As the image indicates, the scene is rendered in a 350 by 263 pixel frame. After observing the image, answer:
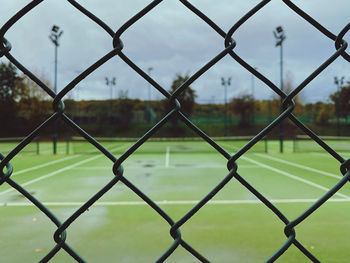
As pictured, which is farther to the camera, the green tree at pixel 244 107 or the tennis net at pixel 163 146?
the green tree at pixel 244 107

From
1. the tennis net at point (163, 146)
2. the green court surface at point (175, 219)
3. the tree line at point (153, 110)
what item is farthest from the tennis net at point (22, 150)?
the green court surface at point (175, 219)

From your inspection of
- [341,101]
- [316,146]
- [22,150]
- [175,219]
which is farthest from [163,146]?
[341,101]

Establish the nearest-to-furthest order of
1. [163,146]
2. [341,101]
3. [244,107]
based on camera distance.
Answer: [163,146]
[341,101]
[244,107]

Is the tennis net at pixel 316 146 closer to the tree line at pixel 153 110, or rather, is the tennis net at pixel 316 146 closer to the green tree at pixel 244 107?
the tree line at pixel 153 110

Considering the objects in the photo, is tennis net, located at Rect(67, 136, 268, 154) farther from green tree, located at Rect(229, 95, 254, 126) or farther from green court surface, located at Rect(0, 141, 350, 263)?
Answer: green court surface, located at Rect(0, 141, 350, 263)

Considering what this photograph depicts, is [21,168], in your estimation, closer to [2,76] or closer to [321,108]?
[2,76]

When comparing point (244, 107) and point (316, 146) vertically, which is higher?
point (244, 107)

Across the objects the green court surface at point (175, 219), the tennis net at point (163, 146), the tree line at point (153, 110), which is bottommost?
the tennis net at point (163, 146)

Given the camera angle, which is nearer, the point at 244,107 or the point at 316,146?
the point at 316,146

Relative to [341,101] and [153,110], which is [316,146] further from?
[153,110]

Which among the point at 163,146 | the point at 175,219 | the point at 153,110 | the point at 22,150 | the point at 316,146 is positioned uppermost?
the point at 153,110

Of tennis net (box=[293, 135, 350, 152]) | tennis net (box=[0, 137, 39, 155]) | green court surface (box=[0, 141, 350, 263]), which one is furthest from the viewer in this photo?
tennis net (box=[293, 135, 350, 152])

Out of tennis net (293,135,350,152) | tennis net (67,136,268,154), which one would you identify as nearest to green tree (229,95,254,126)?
tennis net (67,136,268,154)

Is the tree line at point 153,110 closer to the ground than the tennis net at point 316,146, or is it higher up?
higher up
